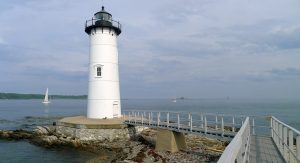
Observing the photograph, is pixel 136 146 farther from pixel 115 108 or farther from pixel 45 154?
pixel 115 108

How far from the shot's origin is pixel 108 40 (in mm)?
22375

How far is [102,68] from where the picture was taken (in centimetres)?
2203

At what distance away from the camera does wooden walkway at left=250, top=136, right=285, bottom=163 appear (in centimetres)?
730

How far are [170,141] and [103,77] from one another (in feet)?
27.7

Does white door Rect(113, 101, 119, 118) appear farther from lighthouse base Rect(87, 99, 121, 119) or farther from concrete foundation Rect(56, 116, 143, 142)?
concrete foundation Rect(56, 116, 143, 142)

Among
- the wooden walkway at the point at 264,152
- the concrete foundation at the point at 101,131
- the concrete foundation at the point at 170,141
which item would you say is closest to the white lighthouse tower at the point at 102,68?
the concrete foundation at the point at 101,131

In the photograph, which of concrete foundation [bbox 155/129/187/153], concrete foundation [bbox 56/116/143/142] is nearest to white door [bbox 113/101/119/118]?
concrete foundation [bbox 56/116/143/142]

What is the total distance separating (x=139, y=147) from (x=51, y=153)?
513cm

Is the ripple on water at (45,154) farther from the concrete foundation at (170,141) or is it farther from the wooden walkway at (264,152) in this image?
the wooden walkway at (264,152)

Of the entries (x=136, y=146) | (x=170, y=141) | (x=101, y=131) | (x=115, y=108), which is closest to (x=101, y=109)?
(x=115, y=108)

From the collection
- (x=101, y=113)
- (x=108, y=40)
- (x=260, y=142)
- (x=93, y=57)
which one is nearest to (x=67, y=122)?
(x=101, y=113)

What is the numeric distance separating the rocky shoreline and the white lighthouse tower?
324 centimetres

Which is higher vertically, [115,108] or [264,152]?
[115,108]

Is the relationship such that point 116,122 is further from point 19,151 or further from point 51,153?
point 19,151
